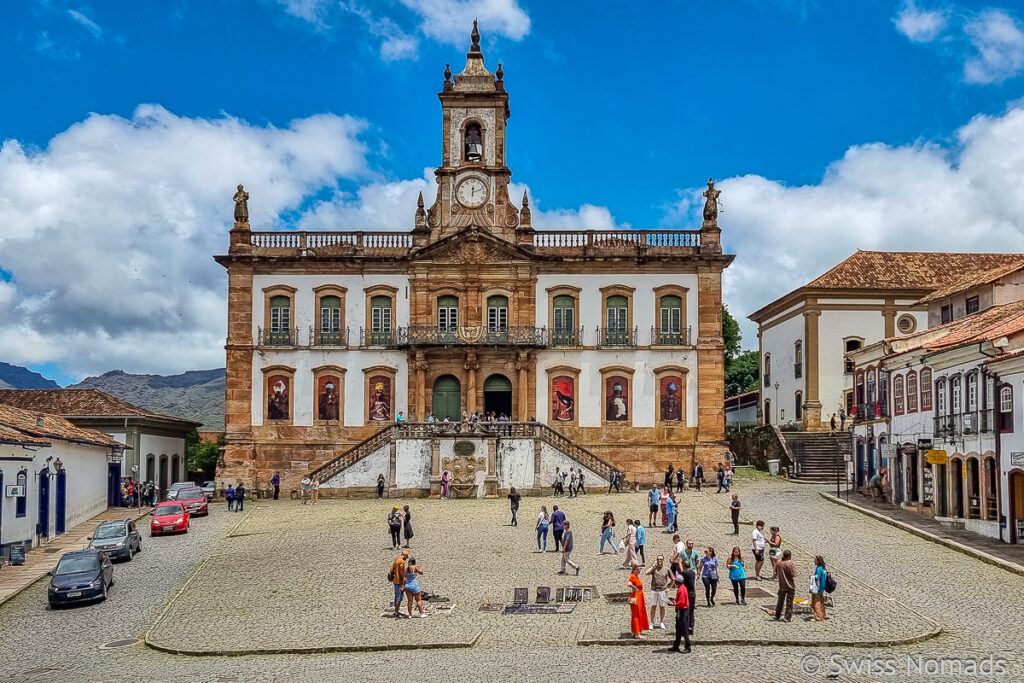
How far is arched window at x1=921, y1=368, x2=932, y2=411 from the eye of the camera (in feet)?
122

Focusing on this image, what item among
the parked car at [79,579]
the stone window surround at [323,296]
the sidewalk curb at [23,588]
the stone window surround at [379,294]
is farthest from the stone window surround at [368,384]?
the parked car at [79,579]

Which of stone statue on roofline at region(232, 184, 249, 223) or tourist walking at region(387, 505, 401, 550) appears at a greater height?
stone statue on roofline at region(232, 184, 249, 223)

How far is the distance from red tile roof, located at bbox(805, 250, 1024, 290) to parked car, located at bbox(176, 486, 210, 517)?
30.0 meters

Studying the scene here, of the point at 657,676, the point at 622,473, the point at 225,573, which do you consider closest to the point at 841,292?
the point at 622,473

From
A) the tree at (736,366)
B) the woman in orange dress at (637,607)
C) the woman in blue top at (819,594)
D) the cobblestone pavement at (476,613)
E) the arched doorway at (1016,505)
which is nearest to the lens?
the cobblestone pavement at (476,613)

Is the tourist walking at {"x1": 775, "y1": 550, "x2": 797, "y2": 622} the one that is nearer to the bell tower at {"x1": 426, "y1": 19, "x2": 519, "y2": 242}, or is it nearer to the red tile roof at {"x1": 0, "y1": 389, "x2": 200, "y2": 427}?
the bell tower at {"x1": 426, "y1": 19, "x2": 519, "y2": 242}

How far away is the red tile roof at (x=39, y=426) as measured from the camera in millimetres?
36250

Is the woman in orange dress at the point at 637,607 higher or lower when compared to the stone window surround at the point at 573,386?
lower

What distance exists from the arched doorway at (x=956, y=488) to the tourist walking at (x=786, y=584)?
49.6ft

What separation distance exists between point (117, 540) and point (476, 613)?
1336 centimetres

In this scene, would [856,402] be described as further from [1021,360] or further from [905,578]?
[905,578]

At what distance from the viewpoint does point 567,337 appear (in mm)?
50656

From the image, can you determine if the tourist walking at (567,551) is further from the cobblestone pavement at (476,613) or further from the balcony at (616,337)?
the balcony at (616,337)

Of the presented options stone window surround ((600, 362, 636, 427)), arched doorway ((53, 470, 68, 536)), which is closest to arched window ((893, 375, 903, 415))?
stone window surround ((600, 362, 636, 427))
